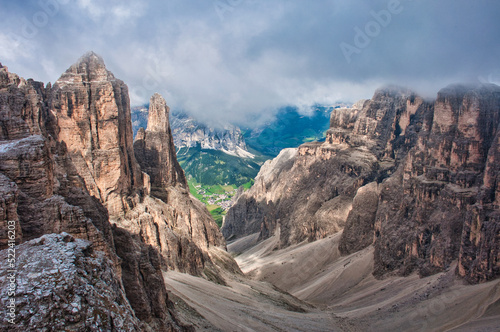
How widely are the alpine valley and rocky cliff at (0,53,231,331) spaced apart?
105mm

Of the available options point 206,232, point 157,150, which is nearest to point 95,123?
point 157,150

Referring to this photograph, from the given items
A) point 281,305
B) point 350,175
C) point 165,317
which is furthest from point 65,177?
point 350,175

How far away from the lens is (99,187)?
4253 cm

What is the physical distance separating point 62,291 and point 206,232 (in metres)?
60.0

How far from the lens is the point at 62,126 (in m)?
41.5

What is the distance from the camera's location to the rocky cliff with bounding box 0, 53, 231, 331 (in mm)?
15742

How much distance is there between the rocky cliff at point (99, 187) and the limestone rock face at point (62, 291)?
84 millimetres

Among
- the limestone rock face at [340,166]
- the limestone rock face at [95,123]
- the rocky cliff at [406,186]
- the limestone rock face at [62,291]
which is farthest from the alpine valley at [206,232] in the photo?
the limestone rock face at [340,166]

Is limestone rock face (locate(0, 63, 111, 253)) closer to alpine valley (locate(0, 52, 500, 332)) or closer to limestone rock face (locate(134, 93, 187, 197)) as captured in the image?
alpine valley (locate(0, 52, 500, 332))

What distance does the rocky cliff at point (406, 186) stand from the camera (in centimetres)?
5138

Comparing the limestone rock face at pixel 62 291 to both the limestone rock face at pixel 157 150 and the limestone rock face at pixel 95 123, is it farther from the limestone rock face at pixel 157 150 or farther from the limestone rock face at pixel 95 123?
the limestone rock face at pixel 157 150

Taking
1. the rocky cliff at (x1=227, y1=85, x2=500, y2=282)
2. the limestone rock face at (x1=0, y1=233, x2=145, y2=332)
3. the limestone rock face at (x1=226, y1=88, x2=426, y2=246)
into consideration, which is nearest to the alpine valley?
the limestone rock face at (x1=0, y1=233, x2=145, y2=332)

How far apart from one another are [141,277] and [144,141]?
44026 millimetres

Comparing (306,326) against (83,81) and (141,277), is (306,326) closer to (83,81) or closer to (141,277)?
(141,277)
